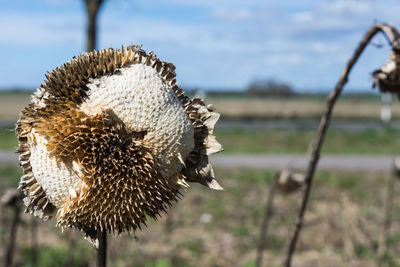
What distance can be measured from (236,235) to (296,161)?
328 inches

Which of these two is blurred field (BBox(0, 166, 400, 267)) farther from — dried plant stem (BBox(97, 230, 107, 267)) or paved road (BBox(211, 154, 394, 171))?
dried plant stem (BBox(97, 230, 107, 267))

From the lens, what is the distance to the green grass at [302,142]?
1792cm

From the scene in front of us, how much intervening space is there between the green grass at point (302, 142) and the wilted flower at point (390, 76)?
14982mm

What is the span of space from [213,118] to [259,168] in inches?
475

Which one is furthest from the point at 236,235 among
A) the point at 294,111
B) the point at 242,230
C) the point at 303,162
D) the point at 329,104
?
the point at 294,111

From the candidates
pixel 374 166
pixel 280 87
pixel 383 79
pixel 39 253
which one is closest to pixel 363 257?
pixel 39 253

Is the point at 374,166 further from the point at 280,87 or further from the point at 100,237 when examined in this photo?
the point at 280,87

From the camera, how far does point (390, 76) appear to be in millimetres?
2002

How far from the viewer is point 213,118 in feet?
4.92

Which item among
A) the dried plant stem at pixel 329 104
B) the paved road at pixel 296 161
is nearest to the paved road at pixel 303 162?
the paved road at pixel 296 161

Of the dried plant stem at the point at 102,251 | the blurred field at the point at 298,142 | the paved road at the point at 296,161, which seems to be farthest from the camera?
the blurred field at the point at 298,142

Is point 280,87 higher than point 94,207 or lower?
lower

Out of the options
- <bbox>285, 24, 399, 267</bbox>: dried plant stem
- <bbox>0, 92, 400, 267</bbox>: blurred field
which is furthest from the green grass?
<bbox>285, 24, 399, 267</bbox>: dried plant stem

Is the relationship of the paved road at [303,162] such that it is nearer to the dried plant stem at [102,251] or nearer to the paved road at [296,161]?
the paved road at [296,161]
